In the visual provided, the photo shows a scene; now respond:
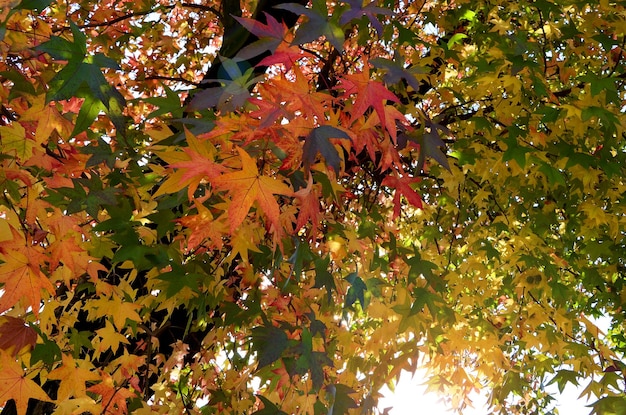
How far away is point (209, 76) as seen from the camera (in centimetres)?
349

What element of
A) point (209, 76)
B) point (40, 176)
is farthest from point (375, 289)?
point (209, 76)

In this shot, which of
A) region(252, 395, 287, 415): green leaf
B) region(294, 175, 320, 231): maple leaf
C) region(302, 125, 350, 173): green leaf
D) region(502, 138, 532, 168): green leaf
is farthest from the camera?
region(502, 138, 532, 168): green leaf

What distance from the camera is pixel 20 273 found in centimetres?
170

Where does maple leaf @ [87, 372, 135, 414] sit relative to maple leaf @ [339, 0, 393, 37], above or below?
below

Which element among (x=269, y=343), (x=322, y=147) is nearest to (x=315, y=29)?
(x=322, y=147)

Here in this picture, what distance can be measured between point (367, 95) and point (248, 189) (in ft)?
1.48

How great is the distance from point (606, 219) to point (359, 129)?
6.44 ft

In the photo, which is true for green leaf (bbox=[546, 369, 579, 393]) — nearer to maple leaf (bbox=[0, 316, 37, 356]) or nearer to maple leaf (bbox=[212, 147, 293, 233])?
maple leaf (bbox=[212, 147, 293, 233])

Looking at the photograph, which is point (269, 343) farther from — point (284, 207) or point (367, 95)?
point (367, 95)

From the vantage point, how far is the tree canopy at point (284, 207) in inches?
64.3

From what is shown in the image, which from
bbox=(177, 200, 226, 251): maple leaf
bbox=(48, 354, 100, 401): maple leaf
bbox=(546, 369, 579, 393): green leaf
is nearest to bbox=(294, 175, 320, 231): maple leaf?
bbox=(177, 200, 226, 251): maple leaf

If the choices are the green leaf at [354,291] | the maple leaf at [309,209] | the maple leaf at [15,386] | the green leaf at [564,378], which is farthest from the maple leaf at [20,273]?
the green leaf at [564,378]

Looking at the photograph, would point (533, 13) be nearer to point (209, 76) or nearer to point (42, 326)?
point (209, 76)

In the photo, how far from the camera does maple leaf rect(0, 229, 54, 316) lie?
1.66m
